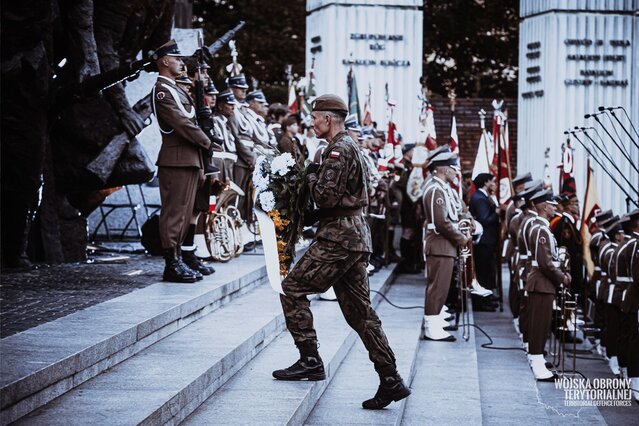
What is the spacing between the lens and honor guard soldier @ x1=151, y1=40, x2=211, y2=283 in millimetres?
9508

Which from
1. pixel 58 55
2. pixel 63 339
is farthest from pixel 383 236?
pixel 63 339

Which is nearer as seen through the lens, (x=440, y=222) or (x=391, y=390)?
(x=391, y=390)

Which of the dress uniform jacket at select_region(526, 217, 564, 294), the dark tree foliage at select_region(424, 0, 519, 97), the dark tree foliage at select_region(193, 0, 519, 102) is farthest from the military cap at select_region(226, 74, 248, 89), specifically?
the dark tree foliage at select_region(424, 0, 519, 97)

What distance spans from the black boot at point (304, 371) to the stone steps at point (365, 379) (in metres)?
0.25

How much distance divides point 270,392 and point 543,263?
5057 mm

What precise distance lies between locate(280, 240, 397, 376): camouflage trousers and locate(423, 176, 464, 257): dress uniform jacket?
4.69 metres

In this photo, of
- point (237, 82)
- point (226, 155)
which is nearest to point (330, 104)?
point (226, 155)

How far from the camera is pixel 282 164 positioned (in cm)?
716

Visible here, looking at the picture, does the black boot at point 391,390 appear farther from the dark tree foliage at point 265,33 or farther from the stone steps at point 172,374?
the dark tree foliage at point 265,33

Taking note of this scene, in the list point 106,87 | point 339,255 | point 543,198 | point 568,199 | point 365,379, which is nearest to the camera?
point 339,255

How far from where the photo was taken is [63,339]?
6422 mm

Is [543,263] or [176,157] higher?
[176,157]

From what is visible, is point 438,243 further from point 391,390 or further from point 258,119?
point 391,390

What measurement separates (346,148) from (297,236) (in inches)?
28.1
